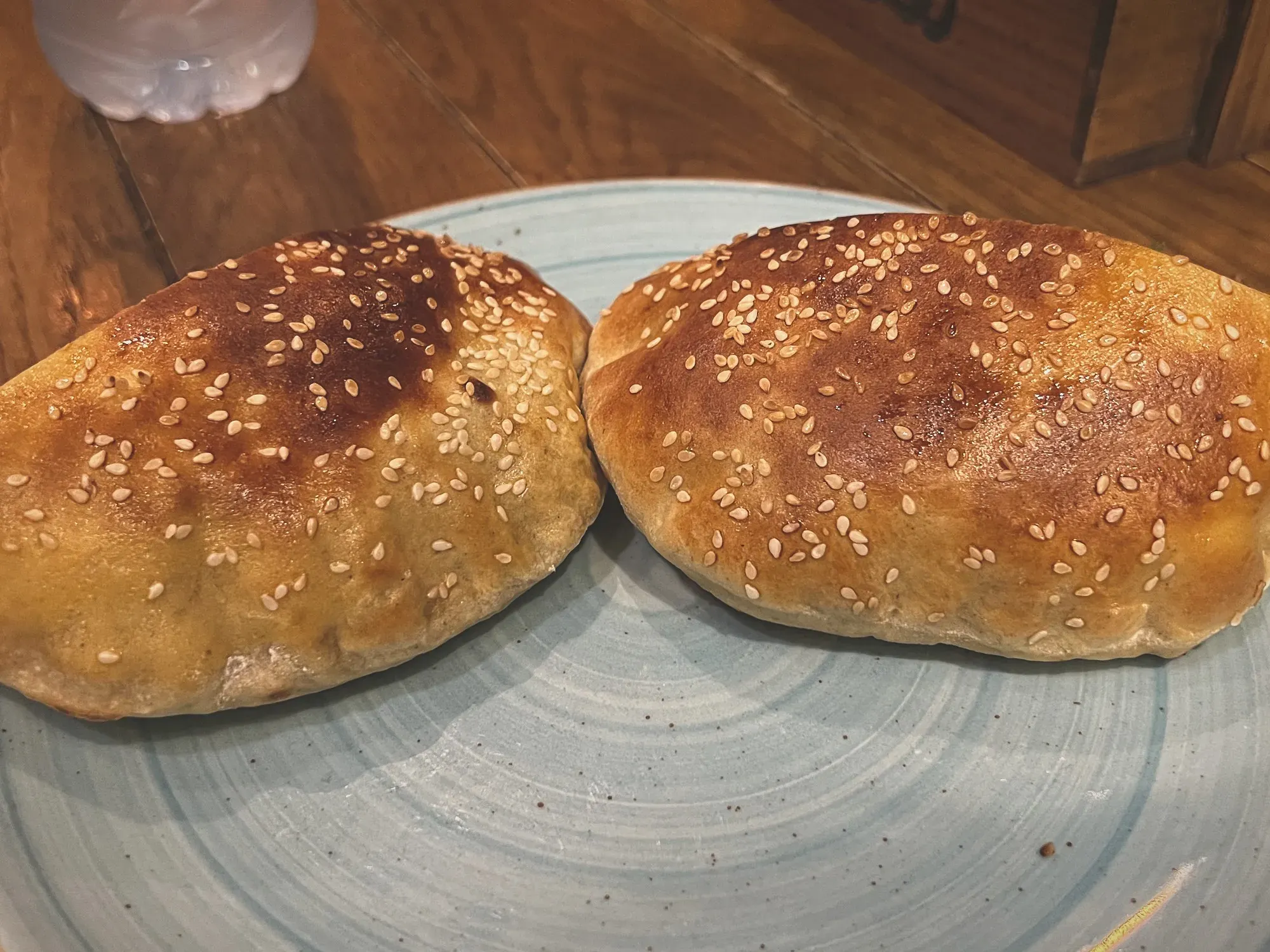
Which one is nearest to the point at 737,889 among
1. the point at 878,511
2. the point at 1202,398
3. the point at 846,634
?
the point at 846,634

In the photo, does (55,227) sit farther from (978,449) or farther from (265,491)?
(978,449)

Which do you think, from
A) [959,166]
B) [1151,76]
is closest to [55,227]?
[959,166]

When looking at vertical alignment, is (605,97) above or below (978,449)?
below

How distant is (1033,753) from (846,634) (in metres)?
0.30

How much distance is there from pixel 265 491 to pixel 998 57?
2.34 metres

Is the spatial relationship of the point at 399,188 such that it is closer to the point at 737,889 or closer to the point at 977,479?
the point at 977,479

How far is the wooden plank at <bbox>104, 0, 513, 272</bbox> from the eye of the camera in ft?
7.70

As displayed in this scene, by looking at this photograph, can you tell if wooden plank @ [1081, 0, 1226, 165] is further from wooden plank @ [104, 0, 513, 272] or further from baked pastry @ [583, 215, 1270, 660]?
wooden plank @ [104, 0, 513, 272]

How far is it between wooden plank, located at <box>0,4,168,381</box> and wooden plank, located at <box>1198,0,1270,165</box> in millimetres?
2667

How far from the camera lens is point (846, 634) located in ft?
4.39

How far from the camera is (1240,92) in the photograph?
2.36 meters

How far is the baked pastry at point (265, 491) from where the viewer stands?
45.5 inches

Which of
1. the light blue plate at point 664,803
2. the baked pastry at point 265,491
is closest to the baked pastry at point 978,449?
the light blue plate at point 664,803

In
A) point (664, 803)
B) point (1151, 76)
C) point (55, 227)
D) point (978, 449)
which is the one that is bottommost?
point (664, 803)
